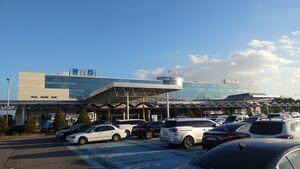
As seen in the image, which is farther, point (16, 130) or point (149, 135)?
point (16, 130)

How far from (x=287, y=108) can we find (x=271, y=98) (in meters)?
6.61

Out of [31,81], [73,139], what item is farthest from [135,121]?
[31,81]

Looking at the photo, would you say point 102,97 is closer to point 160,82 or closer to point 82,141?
point 82,141

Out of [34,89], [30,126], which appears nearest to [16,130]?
[30,126]

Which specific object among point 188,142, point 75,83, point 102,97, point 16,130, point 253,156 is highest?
point 75,83

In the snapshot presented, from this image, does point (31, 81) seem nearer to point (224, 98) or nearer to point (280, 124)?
point (224, 98)

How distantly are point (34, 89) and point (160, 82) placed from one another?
44179 mm

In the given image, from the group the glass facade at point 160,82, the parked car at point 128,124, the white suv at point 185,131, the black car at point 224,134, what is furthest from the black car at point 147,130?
the glass facade at point 160,82

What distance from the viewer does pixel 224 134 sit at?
13430 mm

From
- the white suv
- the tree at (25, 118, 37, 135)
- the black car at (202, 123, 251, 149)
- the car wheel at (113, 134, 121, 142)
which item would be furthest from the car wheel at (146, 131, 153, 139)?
the tree at (25, 118, 37, 135)

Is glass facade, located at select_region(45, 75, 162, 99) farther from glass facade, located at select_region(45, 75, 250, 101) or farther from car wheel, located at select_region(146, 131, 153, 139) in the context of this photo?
car wheel, located at select_region(146, 131, 153, 139)

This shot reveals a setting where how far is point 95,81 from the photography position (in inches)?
3725

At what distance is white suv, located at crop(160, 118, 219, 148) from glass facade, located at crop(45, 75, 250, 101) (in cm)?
7770

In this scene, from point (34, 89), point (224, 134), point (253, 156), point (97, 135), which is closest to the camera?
point (253, 156)
